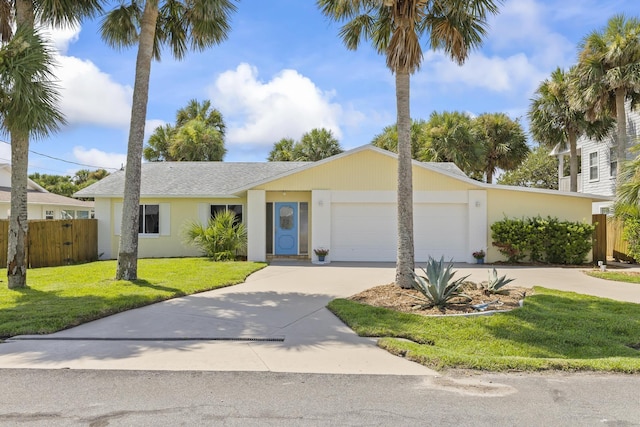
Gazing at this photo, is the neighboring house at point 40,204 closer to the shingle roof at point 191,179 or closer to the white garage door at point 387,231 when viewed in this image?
the shingle roof at point 191,179

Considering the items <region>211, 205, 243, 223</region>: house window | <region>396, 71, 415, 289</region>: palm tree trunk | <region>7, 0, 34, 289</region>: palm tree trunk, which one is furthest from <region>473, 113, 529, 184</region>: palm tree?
<region>7, 0, 34, 289</region>: palm tree trunk

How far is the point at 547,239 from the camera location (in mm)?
→ 15000

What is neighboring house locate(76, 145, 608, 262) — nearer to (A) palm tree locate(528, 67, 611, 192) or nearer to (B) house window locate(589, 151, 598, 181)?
(A) palm tree locate(528, 67, 611, 192)

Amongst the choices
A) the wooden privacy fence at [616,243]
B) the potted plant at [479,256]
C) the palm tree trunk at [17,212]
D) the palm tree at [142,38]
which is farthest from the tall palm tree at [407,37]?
the wooden privacy fence at [616,243]

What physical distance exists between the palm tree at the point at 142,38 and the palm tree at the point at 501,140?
1828 cm

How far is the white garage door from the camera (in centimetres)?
1593

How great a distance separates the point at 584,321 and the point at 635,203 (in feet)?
16.3

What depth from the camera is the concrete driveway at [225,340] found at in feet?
16.7

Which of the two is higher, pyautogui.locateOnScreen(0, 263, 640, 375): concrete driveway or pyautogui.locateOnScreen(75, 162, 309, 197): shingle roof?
pyautogui.locateOnScreen(75, 162, 309, 197): shingle roof

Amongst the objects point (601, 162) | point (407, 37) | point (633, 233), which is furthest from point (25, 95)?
point (601, 162)

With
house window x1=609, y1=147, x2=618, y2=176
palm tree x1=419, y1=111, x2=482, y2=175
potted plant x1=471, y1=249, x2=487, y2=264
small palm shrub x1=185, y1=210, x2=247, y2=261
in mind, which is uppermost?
palm tree x1=419, y1=111, x2=482, y2=175

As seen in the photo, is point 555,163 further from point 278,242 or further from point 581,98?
point 278,242

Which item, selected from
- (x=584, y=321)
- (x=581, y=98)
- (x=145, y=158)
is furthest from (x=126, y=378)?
(x=145, y=158)

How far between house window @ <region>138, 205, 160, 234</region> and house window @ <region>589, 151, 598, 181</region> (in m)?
21.3
